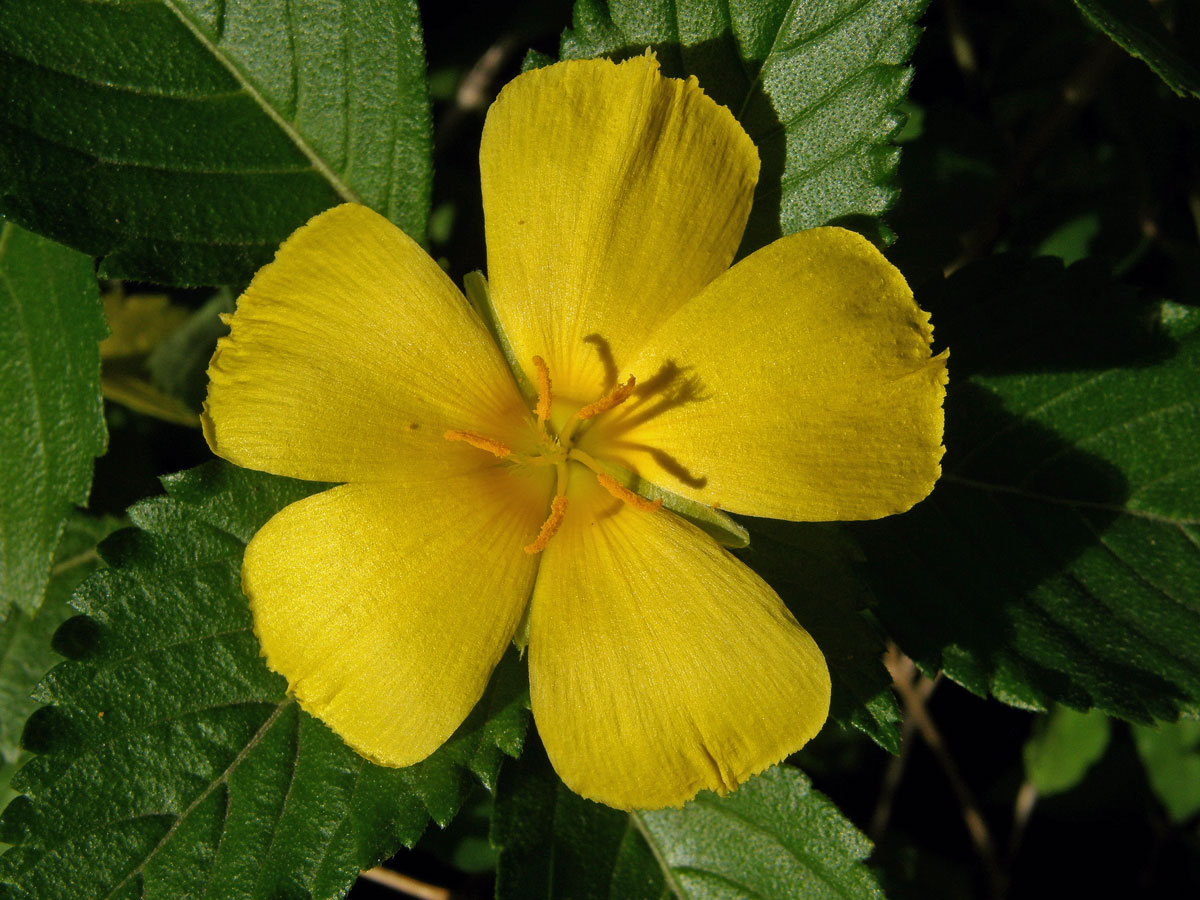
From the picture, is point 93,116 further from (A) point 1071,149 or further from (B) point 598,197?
(A) point 1071,149

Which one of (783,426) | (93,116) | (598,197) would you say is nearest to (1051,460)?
(783,426)

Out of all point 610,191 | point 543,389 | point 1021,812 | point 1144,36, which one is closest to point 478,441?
point 543,389

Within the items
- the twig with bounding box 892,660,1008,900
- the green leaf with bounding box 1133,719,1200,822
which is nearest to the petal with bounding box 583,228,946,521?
the twig with bounding box 892,660,1008,900

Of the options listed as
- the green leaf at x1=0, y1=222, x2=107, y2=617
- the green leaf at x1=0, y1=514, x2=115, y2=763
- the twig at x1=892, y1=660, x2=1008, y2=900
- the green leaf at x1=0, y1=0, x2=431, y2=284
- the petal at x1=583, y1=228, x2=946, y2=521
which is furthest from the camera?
the twig at x1=892, y1=660, x2=1008, y2=900

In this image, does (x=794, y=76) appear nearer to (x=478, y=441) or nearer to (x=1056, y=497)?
(x=478, y=441)

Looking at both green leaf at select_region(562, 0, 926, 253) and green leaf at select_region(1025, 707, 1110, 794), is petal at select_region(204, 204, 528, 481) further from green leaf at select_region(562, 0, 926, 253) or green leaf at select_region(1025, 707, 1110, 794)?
green leaf at select_region(1025, 707, 1110, 794)

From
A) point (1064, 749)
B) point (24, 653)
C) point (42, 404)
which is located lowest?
point (24, 653)

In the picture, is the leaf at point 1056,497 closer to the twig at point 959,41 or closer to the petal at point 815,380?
the petal at point 815,380
